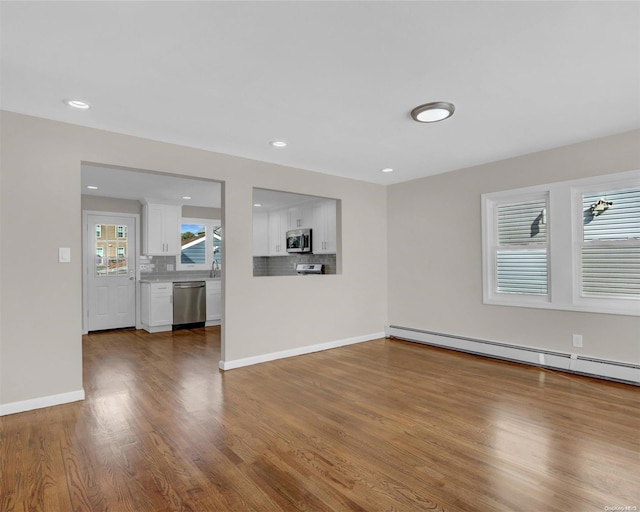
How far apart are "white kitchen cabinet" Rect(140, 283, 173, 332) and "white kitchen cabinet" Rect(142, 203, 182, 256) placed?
2.40 feet

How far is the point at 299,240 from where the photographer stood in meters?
6.79

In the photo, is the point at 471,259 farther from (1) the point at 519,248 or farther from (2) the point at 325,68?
(2) the point at 325,68

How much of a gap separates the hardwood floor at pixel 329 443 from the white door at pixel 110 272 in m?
2.97

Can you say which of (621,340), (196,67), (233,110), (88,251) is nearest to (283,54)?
(196,67)

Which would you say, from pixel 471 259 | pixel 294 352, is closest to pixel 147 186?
pixel 294 352

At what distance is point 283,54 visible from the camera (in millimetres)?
2246

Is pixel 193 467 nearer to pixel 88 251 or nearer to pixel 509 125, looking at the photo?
pixel 509 125

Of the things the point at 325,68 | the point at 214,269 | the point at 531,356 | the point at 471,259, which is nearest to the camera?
the point at 325,68

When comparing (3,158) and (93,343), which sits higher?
(3,158)

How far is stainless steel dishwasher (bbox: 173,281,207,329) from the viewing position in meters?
6.72

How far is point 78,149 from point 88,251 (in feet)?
12.6

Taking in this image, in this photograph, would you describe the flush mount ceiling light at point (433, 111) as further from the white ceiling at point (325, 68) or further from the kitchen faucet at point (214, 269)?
the kitchen faucet at point (214, 269)

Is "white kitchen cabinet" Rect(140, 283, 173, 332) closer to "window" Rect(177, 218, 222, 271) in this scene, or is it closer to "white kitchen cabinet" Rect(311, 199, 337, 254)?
"window" Rect(177, 218, 222, 271)

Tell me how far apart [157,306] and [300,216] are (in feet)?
9.69
